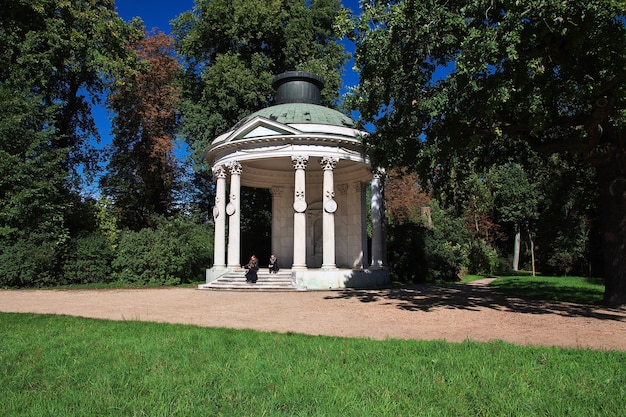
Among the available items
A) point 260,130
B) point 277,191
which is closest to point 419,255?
point 277,191

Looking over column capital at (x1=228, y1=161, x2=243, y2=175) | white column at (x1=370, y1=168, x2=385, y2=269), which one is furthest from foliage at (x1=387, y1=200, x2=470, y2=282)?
column capital at (x1=228, y1=161, x2=243, y2=175)

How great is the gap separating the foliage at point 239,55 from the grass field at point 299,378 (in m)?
22.2

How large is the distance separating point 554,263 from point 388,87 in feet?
108

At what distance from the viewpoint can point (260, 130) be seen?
21547 millimetres

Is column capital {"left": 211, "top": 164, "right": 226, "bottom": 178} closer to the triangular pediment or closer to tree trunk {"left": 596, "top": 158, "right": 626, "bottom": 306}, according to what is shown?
the triangular pediment

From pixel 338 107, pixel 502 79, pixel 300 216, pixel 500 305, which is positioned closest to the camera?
pixel 502 79

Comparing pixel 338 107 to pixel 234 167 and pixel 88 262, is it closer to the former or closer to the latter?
pixel 234 167

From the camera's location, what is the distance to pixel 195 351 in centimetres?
652

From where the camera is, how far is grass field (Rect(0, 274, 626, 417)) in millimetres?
4156

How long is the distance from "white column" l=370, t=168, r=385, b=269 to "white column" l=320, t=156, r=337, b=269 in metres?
2.77

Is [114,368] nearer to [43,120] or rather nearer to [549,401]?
[549,401]

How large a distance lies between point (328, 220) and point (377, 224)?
309 cm

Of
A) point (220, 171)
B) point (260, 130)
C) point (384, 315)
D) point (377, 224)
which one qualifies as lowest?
point (384, 315)

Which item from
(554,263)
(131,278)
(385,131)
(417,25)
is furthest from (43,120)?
(554,263)
